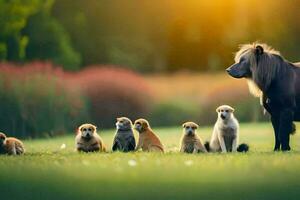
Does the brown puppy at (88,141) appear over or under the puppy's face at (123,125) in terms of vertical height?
under

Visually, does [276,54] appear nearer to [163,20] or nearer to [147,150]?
[147,150]

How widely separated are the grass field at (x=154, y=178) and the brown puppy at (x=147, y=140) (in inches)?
42.1

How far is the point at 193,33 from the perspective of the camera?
1313 cm

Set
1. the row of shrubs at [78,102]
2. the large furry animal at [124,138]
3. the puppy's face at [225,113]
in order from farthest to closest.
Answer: the row of shrubs at [78,102] → the large furry animal at [124,138] → the puppy's face at [225,113]

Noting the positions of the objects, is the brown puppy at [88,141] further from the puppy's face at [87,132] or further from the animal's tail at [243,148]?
the animal's tail at [243,148]

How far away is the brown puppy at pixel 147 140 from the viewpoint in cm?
1022

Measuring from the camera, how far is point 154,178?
793 centimetres

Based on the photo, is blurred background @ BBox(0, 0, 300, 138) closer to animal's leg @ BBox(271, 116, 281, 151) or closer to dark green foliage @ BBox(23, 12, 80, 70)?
dark green foliage @ BBox(23, 12, 80, 70)

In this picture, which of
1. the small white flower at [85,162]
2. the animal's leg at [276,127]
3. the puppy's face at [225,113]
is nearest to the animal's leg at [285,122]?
the animal's leg at [276,127]

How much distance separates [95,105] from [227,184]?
6099 mm

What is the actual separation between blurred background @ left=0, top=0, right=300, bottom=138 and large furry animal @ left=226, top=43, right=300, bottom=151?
285 cm

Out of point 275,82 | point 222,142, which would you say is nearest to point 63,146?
point 222,142

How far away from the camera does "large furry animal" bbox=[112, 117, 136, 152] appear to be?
10344 millimetres

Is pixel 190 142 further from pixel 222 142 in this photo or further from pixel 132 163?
pixel 132 163
